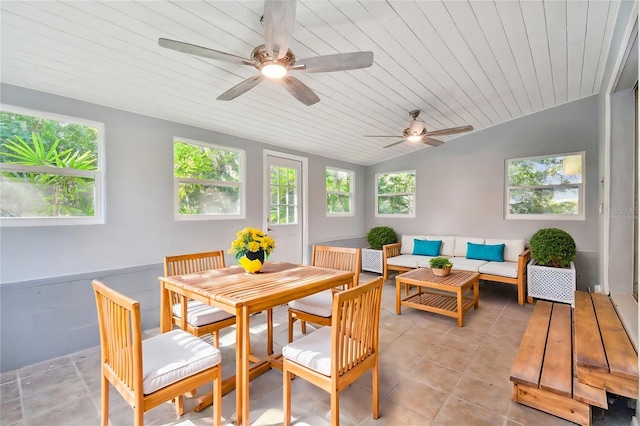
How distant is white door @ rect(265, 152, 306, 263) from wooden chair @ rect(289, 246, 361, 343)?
1.57 m

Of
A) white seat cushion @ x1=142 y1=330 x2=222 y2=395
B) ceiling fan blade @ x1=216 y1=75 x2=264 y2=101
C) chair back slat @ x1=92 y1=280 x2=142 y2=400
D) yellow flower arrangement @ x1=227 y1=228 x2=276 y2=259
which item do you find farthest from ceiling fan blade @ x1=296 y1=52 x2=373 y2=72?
white seat cushion @ x1=142 y1=330 x2=222 y2=395

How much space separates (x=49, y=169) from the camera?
254 centimetres

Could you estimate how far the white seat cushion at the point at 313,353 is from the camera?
1.54m

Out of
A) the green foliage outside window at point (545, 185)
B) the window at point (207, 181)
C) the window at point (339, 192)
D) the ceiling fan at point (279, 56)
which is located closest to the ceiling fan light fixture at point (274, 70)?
the ceiling fan at point (279, 56)

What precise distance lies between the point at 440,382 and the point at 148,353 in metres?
2.00

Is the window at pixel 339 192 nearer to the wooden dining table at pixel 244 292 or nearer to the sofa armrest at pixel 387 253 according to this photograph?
the sofa armrest at pixel 387 253

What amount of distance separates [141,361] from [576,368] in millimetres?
2451

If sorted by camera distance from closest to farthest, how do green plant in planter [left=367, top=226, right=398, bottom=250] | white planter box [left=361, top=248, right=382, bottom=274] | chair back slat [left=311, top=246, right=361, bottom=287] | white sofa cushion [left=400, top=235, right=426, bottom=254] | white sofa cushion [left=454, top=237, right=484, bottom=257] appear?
1. chair back slat [left=311, top=246, right=361, bottom=287]
2. white sofa cushion [left=454, top=237, right=484, bottom=257]
3. white planter box [left=361, top=248, right=382, bottom=274]
4. white sofa cushion [left=400, top=235, right=426, bottom=254]
5. green plant in planter [left=367, top=226, right=398, bottom=250]

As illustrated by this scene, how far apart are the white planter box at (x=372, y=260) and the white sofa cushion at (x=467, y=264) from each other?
132 cm

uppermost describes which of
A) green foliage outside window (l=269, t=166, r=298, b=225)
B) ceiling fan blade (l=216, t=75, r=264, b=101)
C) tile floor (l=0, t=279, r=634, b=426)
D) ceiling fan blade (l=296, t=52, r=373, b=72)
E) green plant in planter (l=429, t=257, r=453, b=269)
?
ceiling fan blade (l=296, t=52, r=373, b=72)

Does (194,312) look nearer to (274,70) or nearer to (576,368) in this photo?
(274,70)

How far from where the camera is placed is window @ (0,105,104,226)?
92.7 inches

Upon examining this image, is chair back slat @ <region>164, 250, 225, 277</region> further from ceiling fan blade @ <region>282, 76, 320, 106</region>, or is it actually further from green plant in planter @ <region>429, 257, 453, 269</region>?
green plant in planter @ <region>429, 257, 453, 269</region>

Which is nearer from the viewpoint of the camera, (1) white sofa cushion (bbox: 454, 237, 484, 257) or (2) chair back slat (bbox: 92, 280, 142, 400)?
(2) chair back slat (bbox: 92, 280, 142, 400)
